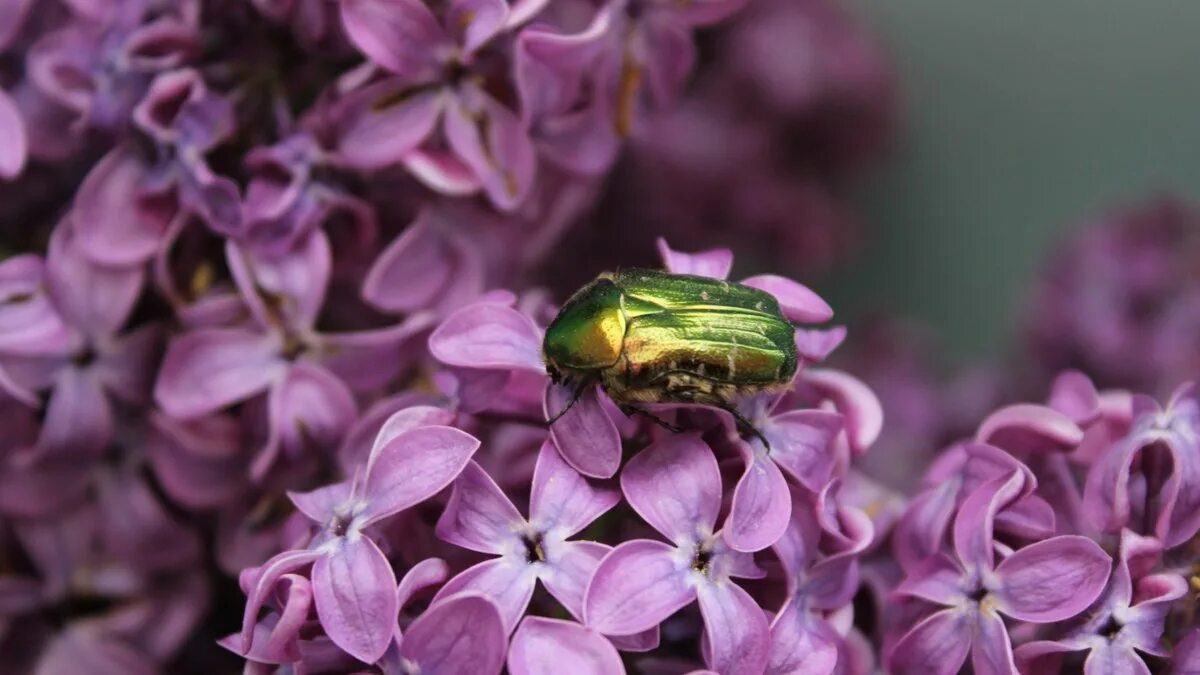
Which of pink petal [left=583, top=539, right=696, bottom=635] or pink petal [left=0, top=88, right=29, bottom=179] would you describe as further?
pink petal [left=0, top=88, right=29, bottom=179]

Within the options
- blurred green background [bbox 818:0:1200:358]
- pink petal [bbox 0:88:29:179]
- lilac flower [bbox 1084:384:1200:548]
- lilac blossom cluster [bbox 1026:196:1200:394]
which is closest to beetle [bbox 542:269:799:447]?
lilac flower [bbox 1084:384:1200:548]

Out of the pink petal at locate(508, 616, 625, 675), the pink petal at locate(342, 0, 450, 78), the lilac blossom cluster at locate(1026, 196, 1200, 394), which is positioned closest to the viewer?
the pink petal at locate(508, 616, 625, 675)

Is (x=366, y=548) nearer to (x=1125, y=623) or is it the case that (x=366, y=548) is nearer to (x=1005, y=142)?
(x=1125, y=623)

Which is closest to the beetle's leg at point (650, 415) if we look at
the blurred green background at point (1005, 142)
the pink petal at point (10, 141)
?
the pink petal at point (10, 141)

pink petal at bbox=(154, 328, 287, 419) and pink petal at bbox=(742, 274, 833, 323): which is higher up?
pink petal at bbox=(742, 274, 833, 323)

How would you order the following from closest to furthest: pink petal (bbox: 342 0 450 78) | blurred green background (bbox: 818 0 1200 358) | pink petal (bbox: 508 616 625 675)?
1. pink petal (bbox: 508 616 625 675)
2. pink petal (bbox: 342 0 450 78)
3. blurred green background (bbox: 818 0 1200 358)

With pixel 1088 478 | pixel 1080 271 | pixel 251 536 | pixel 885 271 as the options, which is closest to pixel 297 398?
pixel 251 536

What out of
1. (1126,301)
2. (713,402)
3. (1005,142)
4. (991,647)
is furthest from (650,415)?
(1005,142)

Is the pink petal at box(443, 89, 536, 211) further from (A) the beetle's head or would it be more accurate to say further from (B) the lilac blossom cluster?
(B) the lilac blossom cluster
